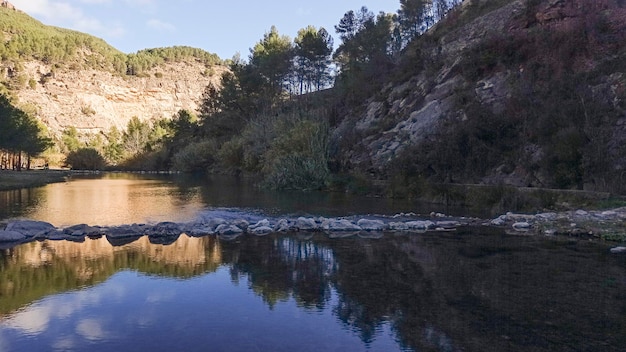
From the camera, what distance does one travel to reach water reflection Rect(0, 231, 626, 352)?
7.64m

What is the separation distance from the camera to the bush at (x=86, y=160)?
97.3 m

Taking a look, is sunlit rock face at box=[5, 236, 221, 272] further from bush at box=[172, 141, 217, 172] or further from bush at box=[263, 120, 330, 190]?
bush at box=[172, 141, 217, 172]

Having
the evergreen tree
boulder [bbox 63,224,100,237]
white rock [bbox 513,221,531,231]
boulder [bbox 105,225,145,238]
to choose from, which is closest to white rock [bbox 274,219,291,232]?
boulder [bbox 105,225,145,238]

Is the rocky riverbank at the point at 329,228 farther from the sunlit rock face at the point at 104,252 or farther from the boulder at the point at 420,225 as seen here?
the sunlit rock face at the point at 104,252

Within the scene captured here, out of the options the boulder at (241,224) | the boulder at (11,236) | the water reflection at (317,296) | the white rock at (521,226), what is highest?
the white rock at (521,226)

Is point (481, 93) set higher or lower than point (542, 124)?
higher

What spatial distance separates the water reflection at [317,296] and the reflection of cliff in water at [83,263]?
39 millimetres

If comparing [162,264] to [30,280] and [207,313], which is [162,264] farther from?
[207,313]

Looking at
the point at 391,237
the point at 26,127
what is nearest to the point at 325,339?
the point at 391,237

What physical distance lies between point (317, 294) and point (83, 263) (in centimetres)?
628

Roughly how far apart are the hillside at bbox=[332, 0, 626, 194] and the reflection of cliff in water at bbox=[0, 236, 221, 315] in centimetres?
1591

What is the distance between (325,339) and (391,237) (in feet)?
30.4

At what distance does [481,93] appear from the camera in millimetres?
32094

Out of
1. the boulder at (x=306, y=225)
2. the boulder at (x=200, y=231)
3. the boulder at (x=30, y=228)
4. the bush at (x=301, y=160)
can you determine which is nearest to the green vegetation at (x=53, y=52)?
the bush at (x=301, y=160)
